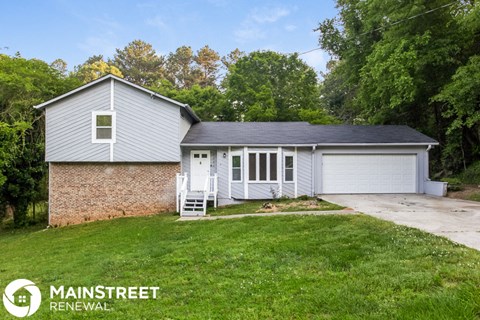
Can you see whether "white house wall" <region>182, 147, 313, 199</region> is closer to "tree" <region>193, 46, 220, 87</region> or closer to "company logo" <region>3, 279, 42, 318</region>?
"company logo" <region>3, 279, 42, 318</region>

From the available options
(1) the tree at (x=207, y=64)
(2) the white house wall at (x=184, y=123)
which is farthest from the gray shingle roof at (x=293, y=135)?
(1) the tree at (x=207, y=64)

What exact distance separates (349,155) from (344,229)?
8.30m

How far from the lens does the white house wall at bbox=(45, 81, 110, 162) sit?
44.3 feet

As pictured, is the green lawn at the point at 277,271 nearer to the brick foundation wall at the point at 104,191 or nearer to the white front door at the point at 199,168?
the brick foundation wall at the point at 104,191

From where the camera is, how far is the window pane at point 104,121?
13609 millimetres

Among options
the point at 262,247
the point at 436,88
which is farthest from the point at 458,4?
the point at 262,247

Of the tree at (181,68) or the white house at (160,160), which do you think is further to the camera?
the tree at (181,68)

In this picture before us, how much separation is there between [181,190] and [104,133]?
14.4ft

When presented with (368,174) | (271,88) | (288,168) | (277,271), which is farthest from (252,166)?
(271,88)

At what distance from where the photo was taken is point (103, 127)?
13578mm

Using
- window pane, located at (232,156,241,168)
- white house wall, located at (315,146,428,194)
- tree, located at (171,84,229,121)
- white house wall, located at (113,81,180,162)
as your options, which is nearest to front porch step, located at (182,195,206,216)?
white house wall, located at (113,81,180,162)

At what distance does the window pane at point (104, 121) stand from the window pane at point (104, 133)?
0.18 metres

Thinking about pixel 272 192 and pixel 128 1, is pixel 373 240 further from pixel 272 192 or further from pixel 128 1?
pixel 128 1

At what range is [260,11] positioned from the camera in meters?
20.9
